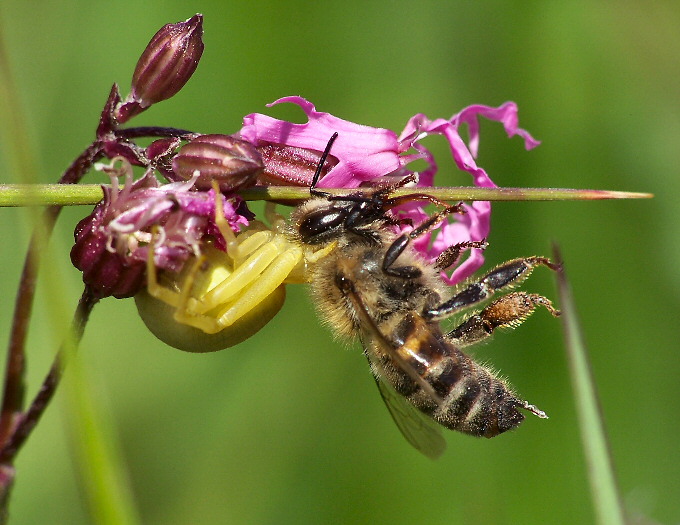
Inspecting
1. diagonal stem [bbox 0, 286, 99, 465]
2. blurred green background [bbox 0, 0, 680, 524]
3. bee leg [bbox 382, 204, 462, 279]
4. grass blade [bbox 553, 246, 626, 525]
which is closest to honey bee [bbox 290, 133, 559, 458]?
bee leg [bbox 382, 204, 462, 279]

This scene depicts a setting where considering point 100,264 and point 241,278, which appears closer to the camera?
point 100,264

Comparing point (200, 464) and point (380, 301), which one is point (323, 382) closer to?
point (200, 464)

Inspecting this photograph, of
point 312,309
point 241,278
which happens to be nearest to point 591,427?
point 241,278

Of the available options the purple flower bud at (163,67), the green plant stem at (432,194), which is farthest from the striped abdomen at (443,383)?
the purple flower bud at (163,67)

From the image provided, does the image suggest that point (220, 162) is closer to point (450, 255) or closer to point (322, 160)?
point (322, 160)

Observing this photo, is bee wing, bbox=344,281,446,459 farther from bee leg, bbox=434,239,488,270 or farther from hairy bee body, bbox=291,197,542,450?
bee leg, bbox=434,239,488,270

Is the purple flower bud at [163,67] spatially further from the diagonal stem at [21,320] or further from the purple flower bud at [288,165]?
the purple flower bud at [288,165]

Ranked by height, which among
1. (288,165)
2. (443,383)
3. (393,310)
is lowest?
(443,383)
